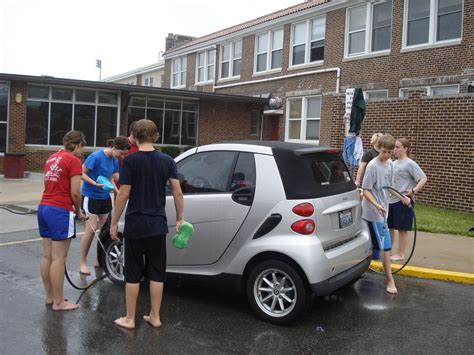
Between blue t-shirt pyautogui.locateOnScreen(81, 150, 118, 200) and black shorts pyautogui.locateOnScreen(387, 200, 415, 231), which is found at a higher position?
blue t-shirt pyautogui.locateOnScreen(81, 150, 118, 200)

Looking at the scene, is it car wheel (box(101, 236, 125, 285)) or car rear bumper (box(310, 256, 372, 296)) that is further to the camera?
car wheel (box(101, 236, 125, 285))

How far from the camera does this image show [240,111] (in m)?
25.3

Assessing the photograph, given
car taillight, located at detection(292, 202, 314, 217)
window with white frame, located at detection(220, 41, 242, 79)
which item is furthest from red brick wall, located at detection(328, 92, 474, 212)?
window with white frame, located at detection(220, 41, 242, 79)

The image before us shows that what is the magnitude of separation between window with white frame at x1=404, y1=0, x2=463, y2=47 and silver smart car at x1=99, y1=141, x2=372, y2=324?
1330 cm

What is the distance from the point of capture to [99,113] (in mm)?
21578

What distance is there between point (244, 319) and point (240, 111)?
21002 millimetres

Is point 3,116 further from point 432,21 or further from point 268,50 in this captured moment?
point 432,21

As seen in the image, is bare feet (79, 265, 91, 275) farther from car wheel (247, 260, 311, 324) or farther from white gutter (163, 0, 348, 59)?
white gutter (163, 0, 348, 59)

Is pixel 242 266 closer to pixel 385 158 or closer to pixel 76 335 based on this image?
pixel 76 335

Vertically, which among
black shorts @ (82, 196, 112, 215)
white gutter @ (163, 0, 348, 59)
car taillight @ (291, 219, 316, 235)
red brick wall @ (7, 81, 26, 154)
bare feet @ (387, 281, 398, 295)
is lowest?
bare feet @ (387, 281, 398, 295)

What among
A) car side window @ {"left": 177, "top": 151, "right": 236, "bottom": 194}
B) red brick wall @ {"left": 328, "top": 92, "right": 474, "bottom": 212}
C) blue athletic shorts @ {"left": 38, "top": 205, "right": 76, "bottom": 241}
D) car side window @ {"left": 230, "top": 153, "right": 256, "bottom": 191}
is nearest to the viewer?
blue athletic shorts @ {"left": 38, "top": 205, "right": 76, "bottom": 241}

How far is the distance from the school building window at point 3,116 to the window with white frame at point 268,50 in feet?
39.6

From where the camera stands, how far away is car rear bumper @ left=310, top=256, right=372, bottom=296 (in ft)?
14.7

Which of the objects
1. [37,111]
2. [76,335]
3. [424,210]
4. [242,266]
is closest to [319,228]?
[242,266]
